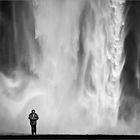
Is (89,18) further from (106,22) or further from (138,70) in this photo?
(138,70)

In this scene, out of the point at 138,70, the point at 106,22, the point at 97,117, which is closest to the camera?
the point at 97,117

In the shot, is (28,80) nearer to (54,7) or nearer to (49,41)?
(49,41)

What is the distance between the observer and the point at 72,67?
54844mm

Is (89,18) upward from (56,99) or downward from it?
upward

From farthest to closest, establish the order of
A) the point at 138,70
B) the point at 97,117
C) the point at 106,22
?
the point at 138,70 → the point at 106,22 → the point at 97,117

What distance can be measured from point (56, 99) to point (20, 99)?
4.03 metres

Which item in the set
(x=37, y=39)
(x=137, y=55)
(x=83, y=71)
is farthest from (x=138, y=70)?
(x=37, y=39)

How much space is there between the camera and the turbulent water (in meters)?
49.5

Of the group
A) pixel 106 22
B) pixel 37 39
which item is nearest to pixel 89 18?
pixel 106 22

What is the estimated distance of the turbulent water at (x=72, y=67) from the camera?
49500 mm

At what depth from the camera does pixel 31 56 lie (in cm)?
5869

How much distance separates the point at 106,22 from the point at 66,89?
318 inches

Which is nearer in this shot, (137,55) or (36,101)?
(36,101)

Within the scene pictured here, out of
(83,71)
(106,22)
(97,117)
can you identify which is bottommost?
(97,117)
